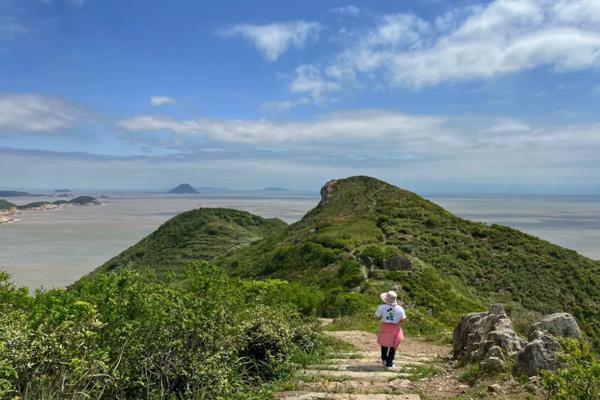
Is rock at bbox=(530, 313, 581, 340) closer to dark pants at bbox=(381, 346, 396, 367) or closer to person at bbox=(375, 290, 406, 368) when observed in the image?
person at bbox=(375, 290, 406, 368)

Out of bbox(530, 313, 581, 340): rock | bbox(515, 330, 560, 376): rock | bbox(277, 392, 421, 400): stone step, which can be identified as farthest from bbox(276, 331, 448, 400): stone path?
bbox(530, 313, 581, 340): rock

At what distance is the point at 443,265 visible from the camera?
1484 inches

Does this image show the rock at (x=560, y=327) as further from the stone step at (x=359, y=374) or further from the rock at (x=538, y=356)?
the stone step at (x=359, y=374)

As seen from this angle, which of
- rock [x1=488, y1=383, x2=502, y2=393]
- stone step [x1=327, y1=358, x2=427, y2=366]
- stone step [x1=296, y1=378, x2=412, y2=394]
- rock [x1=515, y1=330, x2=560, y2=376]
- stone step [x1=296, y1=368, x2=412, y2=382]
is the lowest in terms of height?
stone step [x1=327, y1=358, x2=427, y2=366]

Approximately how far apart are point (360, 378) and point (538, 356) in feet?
10.3

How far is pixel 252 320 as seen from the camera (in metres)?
9.55

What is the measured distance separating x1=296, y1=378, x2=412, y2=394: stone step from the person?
1188 mm

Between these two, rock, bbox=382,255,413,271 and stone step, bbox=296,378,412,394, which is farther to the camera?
rock, bbox=382,255,413,271

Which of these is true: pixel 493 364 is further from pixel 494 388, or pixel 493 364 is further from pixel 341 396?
pixel 341 396

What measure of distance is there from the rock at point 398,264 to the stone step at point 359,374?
23370 millimetres

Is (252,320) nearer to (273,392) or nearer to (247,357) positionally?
(247,357)

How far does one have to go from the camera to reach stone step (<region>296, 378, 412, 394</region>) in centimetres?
817

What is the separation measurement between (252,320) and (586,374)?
5917mm

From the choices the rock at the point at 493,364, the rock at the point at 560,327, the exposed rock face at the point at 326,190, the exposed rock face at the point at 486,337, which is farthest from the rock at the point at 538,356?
the exposed rock face at the point at 326,190
